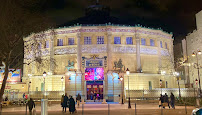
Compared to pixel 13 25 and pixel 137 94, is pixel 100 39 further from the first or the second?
pixel 13 25

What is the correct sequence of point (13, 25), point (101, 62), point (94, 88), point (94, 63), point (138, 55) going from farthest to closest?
point (138, 55), point (94, 88), point (101, 62), point (94, 63), point (13, 25)

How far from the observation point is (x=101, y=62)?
45.9 metres

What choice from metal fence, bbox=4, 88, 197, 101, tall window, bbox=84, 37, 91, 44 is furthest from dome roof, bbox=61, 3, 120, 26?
metal fence, bbox=4, 88, 197, 101

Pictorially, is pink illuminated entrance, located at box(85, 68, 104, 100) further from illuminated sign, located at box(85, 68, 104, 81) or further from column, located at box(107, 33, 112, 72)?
column, located at box(107, 33, 112, 72)

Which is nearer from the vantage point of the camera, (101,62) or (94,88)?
(101,62)

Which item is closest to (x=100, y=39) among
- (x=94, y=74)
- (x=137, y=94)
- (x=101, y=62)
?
(x=101, y=62)

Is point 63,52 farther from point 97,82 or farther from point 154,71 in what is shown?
point 154,71

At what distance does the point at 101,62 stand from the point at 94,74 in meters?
2.68

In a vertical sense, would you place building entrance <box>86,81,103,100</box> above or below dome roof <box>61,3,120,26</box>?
below

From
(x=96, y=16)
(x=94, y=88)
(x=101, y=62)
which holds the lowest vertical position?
(x=94, y=88)

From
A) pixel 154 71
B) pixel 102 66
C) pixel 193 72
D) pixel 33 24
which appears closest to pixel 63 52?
pixel 102 66

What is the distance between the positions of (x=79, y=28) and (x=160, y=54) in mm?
18056

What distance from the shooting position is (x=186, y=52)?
63281 mm

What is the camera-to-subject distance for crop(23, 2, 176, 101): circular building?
45.1 meters
